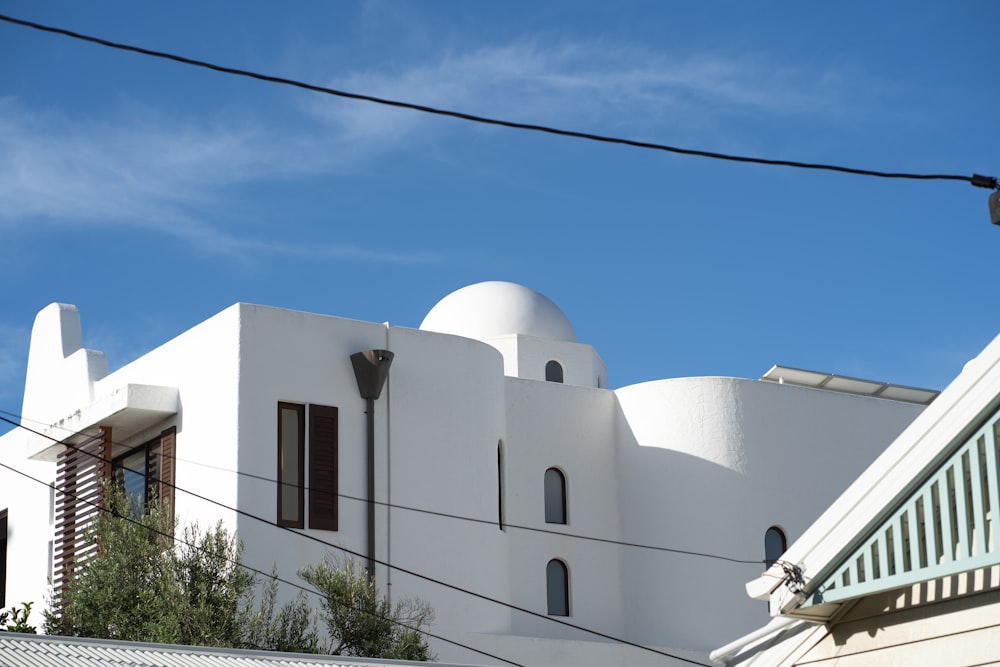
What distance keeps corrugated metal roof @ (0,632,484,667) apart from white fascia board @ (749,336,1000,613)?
470 cm

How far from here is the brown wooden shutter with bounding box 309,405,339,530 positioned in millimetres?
21703

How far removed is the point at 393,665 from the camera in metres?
13.3

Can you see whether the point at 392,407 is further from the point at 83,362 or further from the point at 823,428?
the point at 823,428

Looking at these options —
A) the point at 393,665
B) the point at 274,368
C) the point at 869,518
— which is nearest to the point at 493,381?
the point at 274,368

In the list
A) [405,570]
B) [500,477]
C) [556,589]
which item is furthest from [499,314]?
[405,570]

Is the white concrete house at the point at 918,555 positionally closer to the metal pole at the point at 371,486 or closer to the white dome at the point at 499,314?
the metal pole at the point at 371,486

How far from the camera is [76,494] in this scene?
23594mm

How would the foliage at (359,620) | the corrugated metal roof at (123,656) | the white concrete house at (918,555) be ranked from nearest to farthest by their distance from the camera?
the white concrete house at (918,555), the corrugated metal roof at (123,656), the foliage at (359,620)

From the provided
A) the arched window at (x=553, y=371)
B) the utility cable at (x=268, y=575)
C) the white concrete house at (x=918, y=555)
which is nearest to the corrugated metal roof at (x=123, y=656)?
the white concrete house at (x=918, y=555)

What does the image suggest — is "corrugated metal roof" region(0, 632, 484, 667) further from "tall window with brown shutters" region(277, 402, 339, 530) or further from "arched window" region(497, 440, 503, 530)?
"arched window" region(497, 440, 503, 530)

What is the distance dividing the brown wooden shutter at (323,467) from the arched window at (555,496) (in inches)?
197

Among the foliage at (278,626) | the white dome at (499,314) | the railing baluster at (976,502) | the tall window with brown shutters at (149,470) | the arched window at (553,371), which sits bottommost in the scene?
the railing baluster at (976,502)

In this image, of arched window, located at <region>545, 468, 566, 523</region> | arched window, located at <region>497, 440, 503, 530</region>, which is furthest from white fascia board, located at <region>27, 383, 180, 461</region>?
arched window, located at <region>545, 468, 566, 523</region>

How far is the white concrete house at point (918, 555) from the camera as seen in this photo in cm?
875
